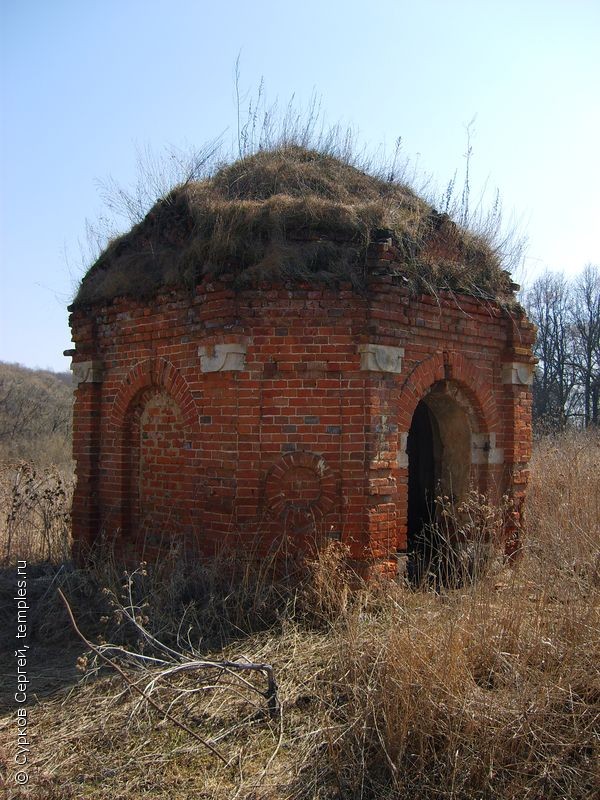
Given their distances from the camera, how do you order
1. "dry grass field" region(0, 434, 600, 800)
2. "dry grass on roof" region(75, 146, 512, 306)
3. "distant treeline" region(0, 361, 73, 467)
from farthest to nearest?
"distant treeline" region(0, 361, 73, 467) → "dry grass on roof" region(75, 146, 512, 306) → "dry grass field" region(0, 434, 600, 800)

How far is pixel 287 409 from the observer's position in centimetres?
613

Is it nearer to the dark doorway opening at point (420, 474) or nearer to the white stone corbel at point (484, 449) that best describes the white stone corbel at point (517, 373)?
the white stone corbel at point (484, 449)

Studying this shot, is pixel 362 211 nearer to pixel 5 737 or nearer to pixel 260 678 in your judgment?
pixel 260 678

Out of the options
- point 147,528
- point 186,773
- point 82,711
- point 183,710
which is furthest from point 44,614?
point 186,773

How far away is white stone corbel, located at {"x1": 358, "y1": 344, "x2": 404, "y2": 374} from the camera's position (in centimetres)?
609

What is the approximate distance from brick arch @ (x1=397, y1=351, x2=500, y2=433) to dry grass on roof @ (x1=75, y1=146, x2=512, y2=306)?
0.77m

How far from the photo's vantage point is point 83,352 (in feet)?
25.9

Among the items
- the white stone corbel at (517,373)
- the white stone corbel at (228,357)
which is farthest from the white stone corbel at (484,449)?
the white stone corbel at (228,357)

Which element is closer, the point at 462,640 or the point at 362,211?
the point at 462,640

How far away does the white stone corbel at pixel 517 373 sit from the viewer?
7.62 m

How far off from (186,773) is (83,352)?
523 centimetres

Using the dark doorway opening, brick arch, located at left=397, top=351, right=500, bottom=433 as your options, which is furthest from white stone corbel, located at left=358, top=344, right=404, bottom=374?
the dark doorway opening

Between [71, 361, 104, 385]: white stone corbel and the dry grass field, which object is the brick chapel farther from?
the dry grass field

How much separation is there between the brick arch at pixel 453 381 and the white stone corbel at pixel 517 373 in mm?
273
